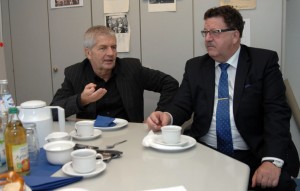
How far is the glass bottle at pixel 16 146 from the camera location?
1.08 m

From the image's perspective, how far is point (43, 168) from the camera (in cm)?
118

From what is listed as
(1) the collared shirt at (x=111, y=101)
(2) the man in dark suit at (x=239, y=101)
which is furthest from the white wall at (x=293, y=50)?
(1) the collared shirt at (x=111, y=101)

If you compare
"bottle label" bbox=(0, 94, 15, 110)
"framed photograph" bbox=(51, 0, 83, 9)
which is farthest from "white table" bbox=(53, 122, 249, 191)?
"framed photograph" bbox=(51, 0, 83, 9)

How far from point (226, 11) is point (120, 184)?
1.19m

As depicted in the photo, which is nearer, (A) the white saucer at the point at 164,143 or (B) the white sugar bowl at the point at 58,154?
(B) the white sugar bowl at the point at 58,154

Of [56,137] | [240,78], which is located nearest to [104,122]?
[56,137]

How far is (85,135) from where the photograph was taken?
1506mm

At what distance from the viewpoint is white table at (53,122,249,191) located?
3.33 ft

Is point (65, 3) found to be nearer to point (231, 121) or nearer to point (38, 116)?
point (38, 116)

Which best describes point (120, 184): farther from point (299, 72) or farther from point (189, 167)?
point (299, 72)

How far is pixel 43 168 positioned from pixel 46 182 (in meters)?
0.20

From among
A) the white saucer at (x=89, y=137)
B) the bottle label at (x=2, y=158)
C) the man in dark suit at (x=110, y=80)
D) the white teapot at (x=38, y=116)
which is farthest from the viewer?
the man in dark suit at (x=110, y=80)

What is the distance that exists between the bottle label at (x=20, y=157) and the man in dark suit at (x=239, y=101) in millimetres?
633

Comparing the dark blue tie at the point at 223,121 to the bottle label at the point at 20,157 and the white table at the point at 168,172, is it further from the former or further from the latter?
the bottle label at the point at 20,157
